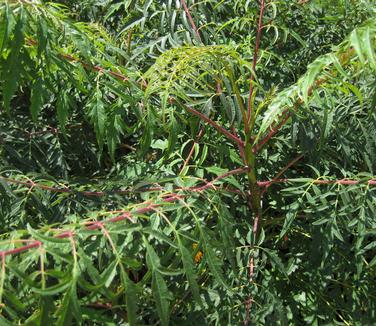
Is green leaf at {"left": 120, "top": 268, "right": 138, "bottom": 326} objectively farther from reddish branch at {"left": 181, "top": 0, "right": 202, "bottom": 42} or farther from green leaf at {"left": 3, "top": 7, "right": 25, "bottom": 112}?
reddish branch at {"left": 181, "top": 0, "right": 202, "bottom": 42}

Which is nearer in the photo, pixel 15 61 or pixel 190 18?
pixel 15 61

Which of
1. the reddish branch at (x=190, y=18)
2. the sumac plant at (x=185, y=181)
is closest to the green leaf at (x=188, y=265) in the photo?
the sumac plant at (x=185, y=181)

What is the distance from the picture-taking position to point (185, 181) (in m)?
1.41

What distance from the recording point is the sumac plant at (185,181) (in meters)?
1.13

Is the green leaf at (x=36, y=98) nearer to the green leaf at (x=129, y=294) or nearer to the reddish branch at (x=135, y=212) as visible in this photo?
the reddish branch at (x=135, y=212)

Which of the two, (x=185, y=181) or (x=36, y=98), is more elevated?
(x=36, y=98)

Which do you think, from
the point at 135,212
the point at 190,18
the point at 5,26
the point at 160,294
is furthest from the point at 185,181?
the point at 190,18

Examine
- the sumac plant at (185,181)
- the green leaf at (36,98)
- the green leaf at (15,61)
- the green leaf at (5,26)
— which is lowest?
the sumac plant at (185,181)

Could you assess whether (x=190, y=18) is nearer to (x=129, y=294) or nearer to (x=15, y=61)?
(x=15, y=61)

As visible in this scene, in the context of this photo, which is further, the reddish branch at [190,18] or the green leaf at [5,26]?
the reddish branch at [190,18]

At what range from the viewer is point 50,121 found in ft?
6.63

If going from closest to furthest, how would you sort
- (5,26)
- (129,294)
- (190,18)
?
(129,294)
(5,26)
(190,18)

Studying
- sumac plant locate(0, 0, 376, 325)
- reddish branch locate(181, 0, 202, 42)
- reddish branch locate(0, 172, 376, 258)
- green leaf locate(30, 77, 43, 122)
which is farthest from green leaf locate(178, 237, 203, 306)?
reddish branch locate(181, 0, 202, 42)

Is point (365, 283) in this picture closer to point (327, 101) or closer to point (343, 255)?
point (343, 255)
